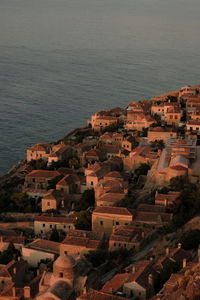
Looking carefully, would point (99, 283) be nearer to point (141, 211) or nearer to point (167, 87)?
point (141, 211)

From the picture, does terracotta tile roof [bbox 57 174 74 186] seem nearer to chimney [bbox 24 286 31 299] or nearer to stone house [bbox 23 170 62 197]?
stone house [bbox 23 170 62 197]

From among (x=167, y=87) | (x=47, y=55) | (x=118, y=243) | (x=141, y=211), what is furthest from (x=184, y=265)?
(x=47, y=55)

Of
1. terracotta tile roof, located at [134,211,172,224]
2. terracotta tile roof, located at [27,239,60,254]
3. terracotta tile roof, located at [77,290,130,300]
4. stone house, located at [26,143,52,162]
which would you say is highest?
stone house, located at [26,143,52,162]

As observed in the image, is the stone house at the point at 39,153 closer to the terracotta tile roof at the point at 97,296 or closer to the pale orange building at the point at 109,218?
the pale orange building at the point at 109,218

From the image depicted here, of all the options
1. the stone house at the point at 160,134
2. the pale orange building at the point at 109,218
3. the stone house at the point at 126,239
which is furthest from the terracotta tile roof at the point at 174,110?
the stone house at the point at 126,239

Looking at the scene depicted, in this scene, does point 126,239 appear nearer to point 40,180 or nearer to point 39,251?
point 39,251

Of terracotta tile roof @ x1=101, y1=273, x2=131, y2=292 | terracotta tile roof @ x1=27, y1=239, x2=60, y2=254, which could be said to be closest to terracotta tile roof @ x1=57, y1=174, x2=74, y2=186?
terracotta tile roof @ x1=27, y1=239, x2=60, y2=254

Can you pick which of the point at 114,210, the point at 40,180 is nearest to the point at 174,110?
the point at 40,180
